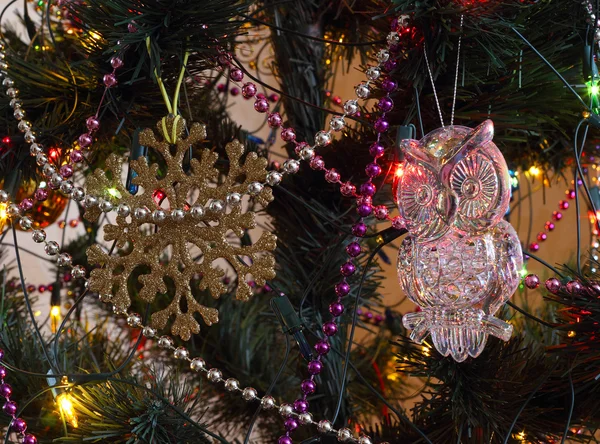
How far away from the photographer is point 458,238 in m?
0.38

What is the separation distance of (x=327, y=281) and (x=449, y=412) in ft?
0.45

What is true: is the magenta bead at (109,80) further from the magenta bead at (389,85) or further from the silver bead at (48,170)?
the magenta bead at (389,85)

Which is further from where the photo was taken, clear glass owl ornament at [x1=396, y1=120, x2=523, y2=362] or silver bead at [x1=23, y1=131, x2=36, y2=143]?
silver bead at [x1=23, y1=131, x2=36, y2=143]

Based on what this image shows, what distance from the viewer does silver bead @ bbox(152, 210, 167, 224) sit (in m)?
0.43

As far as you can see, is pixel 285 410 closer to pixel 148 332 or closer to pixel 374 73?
pixel 148 332

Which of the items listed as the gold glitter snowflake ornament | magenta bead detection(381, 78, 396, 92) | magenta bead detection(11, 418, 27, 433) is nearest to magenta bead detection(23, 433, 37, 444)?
magenta bead detection(11, 418, 27, 433)

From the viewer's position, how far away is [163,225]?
0.44 meters

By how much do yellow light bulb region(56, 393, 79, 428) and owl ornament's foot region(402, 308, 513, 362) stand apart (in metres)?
0.24

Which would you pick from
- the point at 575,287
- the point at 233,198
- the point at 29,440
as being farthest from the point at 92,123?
the point at 575,287

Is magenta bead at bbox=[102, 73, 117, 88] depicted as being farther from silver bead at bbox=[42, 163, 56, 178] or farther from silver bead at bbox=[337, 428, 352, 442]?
silver bead at bbox=[337, 428, 352, 442]

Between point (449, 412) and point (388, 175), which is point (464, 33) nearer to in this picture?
point (388, 175)

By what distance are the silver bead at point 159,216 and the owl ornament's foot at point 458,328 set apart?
0.52ft

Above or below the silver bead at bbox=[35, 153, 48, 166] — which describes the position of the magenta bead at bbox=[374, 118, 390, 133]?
above

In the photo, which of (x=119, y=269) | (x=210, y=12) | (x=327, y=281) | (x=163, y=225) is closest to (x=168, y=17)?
(x=210, y=12)
